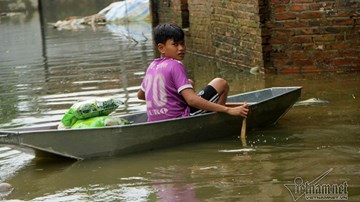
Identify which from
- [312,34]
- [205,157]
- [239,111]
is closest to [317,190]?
[205,157]

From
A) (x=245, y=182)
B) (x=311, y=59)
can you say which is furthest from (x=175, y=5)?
(x=245, y=182)

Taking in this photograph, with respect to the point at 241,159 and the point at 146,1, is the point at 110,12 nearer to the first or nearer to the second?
the point at 146,1

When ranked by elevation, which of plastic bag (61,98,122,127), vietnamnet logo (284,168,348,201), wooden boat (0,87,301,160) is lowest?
vietnamnet logo (284,168,348,201)

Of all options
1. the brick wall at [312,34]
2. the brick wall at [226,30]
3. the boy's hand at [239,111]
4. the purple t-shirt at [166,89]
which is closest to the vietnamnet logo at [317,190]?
the boy's hand at [239,111]

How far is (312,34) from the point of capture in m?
10.9

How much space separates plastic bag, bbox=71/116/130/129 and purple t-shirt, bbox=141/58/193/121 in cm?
35

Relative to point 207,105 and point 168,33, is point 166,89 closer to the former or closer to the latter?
point 207,105

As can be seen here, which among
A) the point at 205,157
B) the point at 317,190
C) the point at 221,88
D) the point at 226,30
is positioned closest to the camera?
the point at 317,190

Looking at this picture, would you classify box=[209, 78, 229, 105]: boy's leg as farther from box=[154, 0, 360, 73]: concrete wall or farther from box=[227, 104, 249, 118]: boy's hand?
box=[154, 0, 360, 73]: concrete wall

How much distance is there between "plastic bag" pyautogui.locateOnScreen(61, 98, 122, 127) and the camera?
748 centimetres

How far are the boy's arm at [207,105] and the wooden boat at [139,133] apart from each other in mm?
93

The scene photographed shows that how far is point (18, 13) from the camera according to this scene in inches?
1206

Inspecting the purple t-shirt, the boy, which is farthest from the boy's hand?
the purple t-shirt

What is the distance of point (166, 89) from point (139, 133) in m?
0.52
